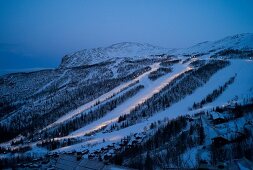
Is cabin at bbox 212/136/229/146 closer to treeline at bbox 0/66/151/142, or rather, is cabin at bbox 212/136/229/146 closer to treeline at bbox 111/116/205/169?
treeline at bbox 111/116/205/169

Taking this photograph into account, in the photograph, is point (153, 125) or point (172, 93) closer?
point (153, 125)

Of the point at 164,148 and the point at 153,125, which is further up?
the point at 153,125

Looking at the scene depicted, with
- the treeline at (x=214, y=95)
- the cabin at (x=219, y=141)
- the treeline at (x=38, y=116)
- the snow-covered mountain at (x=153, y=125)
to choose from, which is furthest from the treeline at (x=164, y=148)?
the treeline at (x=38, y=116)

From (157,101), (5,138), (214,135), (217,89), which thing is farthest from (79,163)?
(5,138)

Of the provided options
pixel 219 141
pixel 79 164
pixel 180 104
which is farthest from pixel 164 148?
pixel 180 104

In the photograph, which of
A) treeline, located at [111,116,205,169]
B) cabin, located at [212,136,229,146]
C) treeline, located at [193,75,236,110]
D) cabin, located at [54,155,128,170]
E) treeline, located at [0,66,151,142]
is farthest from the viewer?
treeline, located at [0,66,151,142]

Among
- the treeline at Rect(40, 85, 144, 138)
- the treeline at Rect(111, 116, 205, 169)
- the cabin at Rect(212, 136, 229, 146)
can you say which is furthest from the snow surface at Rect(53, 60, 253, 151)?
the cabin at Rect(212, 136, 229, 146)

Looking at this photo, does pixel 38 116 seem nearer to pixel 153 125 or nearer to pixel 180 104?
pixel 180 104
